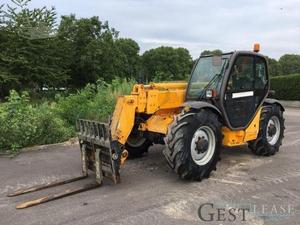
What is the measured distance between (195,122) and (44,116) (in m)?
4.77

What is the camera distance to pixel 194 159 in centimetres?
669

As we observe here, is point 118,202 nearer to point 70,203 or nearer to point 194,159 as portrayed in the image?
point 70,203

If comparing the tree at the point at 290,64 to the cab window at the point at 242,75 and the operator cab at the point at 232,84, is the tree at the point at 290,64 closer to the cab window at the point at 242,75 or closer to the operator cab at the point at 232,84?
the operator cab at the point at 232,84

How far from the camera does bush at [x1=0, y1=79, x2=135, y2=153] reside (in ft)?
30.9

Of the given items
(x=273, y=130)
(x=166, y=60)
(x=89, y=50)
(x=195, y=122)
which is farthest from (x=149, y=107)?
(x=166, y=60)

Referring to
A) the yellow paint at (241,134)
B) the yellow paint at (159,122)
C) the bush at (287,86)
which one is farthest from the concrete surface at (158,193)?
the bush at (287,86)

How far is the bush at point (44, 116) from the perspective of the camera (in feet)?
30.9

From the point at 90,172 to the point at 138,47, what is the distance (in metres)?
55.5

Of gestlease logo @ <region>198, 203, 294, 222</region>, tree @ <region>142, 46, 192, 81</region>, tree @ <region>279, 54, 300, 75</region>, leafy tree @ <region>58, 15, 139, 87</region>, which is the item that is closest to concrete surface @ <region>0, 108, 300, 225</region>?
gestlease logo @ <region>198, 203, 294, 222</region>

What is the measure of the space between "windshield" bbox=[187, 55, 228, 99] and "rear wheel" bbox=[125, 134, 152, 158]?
1.27 meters

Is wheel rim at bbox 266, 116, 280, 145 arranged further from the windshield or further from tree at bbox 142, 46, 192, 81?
tree at bbox 142, 46, 192, 81

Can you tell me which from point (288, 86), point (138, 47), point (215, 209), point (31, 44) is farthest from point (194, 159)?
point (138, 47)

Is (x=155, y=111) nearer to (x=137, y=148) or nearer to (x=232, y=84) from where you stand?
(x=137, y=148)

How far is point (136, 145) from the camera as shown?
26.8 ft
